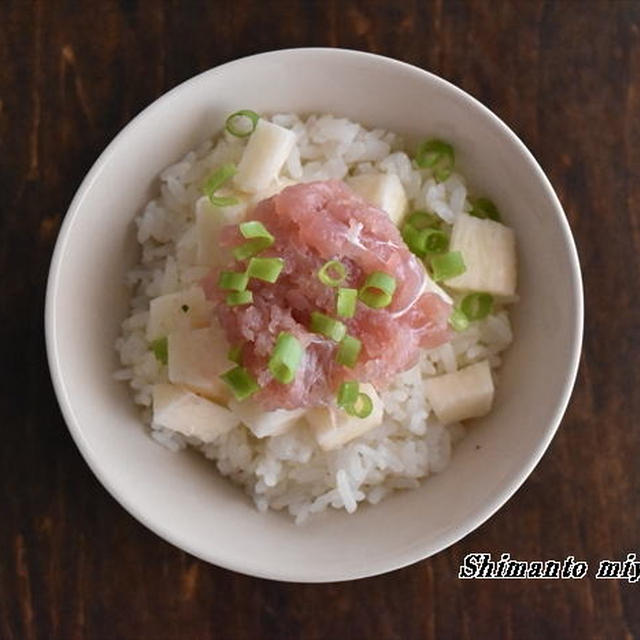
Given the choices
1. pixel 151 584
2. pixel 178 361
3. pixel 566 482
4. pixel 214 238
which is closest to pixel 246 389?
pixel 178 361

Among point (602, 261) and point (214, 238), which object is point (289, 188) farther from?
point (602, 261)

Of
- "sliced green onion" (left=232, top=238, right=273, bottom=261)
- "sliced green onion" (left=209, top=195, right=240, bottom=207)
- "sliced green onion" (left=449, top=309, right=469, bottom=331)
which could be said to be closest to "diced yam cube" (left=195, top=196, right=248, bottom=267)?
"sliced green onion" (left=209, top=195, right=240, bottom=207)

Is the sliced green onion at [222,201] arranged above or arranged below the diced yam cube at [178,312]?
above

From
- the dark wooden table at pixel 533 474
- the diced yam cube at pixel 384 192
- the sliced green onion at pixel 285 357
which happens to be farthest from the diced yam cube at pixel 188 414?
the diced yam cube at pixel 384 192

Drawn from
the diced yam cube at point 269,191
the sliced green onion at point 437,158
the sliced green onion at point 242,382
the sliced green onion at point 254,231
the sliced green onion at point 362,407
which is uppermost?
the sliced green onion at point 437,158

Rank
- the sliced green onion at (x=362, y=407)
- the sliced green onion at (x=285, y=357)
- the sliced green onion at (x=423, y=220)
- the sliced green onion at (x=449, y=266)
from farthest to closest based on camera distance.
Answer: the sliced green onion at (x=423, y=220) < the sliced green onion at (x=449, y=266) < the sliced green onion at (x=362, y=407) < the sliced green onion at (x=285, y=357)

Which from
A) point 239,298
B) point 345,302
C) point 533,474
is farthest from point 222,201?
point 533,474

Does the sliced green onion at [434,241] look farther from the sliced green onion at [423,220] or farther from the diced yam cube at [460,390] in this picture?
the diced yam cube at [460,390]
